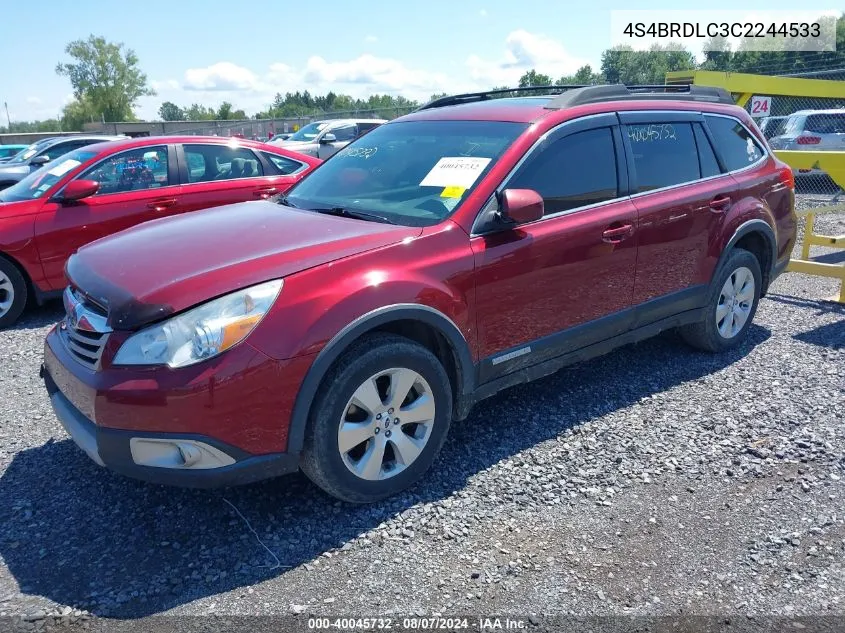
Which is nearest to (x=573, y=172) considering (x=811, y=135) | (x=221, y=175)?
(x=221, y=175)

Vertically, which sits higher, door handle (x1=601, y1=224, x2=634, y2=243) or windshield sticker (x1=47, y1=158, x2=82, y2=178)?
windshield sticker (x1=47, y1=158, x2=82, y2=178)

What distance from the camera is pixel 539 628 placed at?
255 cm

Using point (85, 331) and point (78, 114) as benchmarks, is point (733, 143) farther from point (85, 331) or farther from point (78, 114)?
point (78, 114)

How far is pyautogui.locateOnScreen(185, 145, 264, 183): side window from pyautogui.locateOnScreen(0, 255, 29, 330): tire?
1.85 m

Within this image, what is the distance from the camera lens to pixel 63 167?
685cm

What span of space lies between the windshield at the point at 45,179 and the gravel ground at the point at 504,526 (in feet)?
9.68

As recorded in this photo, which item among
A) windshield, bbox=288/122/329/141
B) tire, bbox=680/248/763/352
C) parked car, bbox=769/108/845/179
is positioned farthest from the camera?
windshield, bbox=288/122/329/141

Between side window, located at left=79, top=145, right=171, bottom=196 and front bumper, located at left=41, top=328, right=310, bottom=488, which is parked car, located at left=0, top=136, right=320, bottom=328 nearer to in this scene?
side window, located at left=79, top=145, right=171, bottom=196

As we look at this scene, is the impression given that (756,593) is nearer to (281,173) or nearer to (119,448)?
(119,448)

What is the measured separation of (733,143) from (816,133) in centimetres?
1318

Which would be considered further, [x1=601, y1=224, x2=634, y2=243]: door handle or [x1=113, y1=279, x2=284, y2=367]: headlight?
[x1=601, y1=224, x2=634, y2=243]: door handle

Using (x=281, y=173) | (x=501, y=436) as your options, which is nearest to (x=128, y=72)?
(x=281, y=173)

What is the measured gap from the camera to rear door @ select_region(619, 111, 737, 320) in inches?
172

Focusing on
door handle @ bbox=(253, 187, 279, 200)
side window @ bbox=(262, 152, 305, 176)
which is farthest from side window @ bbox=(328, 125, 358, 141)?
door handle @ bbox=(253, 187, 279, 200)
